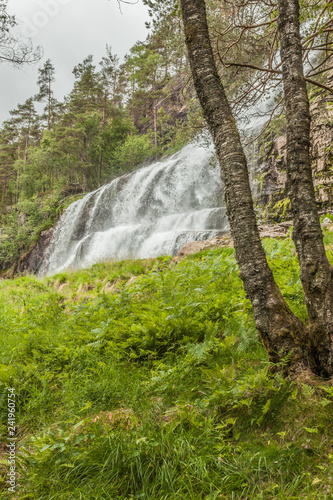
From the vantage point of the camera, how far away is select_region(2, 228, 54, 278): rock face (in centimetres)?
Answer: 2795

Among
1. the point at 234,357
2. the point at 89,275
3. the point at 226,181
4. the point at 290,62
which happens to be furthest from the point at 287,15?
the point at 89,275

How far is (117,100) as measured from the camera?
4272 centimetres

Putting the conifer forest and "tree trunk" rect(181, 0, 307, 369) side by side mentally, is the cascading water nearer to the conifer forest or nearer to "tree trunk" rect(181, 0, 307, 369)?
the conifer forest

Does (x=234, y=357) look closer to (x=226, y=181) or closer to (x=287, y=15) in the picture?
(x=226, y=181)

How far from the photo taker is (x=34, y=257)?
1148 inches

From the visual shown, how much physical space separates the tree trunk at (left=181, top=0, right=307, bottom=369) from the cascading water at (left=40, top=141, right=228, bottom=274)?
941 centimetres

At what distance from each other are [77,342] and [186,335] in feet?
4.25

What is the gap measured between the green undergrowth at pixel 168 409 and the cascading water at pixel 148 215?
851 cm

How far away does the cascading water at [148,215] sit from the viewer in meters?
14.2

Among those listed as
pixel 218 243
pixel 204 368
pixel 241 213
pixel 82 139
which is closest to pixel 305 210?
pixel 241 213

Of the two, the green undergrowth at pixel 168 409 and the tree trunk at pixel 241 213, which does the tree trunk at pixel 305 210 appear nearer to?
the tree trunk at pixel 241 213

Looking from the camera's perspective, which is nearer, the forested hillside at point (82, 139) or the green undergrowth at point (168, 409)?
the green undergrowth at point (168, 409)

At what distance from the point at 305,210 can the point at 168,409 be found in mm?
1737

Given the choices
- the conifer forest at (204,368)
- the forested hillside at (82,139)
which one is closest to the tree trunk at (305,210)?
the conifer forest at (204,368)
